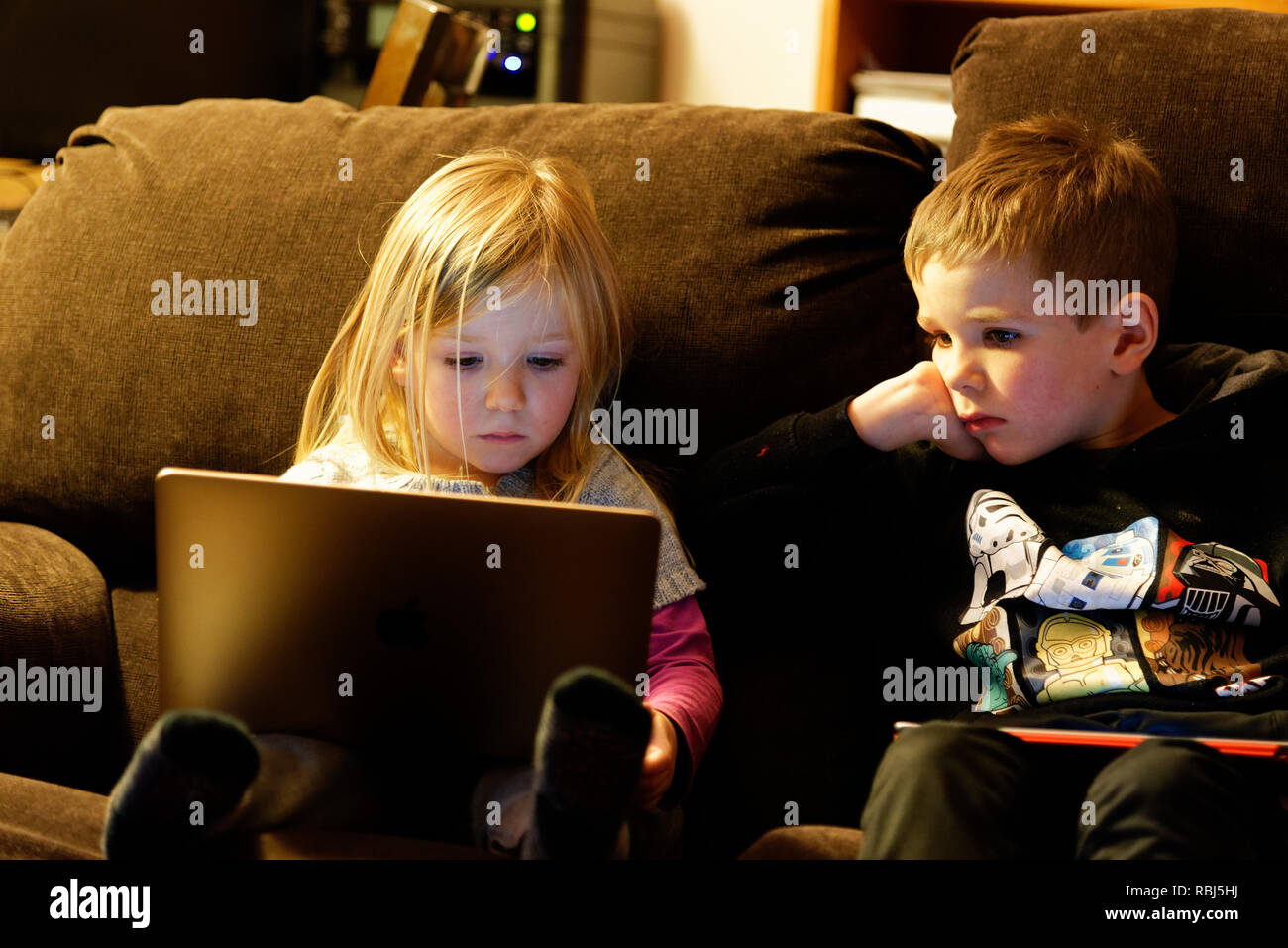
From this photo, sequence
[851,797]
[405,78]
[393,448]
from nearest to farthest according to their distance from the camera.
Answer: [851,797], [393,448], [405,78]

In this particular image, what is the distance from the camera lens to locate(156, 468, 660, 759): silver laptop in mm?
841

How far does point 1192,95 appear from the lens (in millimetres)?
1209

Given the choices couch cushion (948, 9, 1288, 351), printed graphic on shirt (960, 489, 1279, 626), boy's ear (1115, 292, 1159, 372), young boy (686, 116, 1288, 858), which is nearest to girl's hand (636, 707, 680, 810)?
young boy (686, 116, 1288, 858)

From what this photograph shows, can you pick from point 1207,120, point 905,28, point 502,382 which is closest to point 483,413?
point 502,382

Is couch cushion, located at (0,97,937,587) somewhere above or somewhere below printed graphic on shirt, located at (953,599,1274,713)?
above

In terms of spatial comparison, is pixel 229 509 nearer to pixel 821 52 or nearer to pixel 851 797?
pixel 851 797

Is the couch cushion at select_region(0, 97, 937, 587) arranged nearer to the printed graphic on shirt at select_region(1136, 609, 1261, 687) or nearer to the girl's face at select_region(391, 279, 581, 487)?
the girl's face at select_region(391, 279, 581, 487)

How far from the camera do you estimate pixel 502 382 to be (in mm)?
1116

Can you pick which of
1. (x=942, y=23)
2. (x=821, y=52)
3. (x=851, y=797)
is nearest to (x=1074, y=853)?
(x=851, y=797)

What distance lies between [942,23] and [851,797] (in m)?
1.90

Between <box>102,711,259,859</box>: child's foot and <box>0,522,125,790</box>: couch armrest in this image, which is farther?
<box>0,522,125,790</box>: couch armrest

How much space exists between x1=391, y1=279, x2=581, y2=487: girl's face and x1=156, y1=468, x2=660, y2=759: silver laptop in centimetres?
29

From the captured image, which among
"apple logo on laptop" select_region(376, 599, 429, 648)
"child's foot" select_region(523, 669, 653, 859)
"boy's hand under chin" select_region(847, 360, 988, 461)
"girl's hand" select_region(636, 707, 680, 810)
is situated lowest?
"girl's hand" select_region(636, 707, 680, 810)

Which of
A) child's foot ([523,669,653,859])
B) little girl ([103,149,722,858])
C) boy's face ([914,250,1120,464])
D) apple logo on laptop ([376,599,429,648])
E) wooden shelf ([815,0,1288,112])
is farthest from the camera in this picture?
wooden shelf ([815,0,1288,112])
